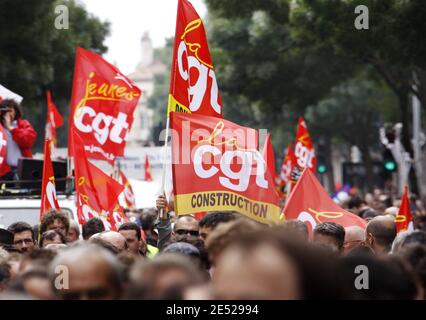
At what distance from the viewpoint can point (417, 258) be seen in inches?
227

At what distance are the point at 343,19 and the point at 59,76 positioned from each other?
9097 mm

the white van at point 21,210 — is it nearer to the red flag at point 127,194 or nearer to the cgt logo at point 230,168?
the cgt logo at point 230,168

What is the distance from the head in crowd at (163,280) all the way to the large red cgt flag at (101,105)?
9.65 meters

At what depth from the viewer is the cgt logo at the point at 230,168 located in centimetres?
926

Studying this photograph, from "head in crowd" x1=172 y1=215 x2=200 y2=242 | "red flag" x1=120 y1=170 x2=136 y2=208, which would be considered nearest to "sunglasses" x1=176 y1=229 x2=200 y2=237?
"head in crowd" x1=172 y1=215 x2=200 y2=242

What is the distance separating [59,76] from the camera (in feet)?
94.7

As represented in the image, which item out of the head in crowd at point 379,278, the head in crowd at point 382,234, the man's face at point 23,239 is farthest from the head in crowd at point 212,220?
the head in crowd at point 379,278

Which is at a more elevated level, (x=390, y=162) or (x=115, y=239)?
(x=390, y=162)

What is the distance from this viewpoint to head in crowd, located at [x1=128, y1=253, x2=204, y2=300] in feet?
12.9

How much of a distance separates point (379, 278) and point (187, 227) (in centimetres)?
494

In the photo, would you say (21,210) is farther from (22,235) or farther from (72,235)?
(22,235)

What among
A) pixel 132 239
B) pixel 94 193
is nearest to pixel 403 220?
pixel 94 193

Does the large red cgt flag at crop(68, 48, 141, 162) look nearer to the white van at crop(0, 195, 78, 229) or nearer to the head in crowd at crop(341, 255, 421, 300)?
the white van at crop(0, 195, 78, 229)

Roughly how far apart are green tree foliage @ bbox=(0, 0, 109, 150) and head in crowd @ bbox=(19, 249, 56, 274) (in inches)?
724
